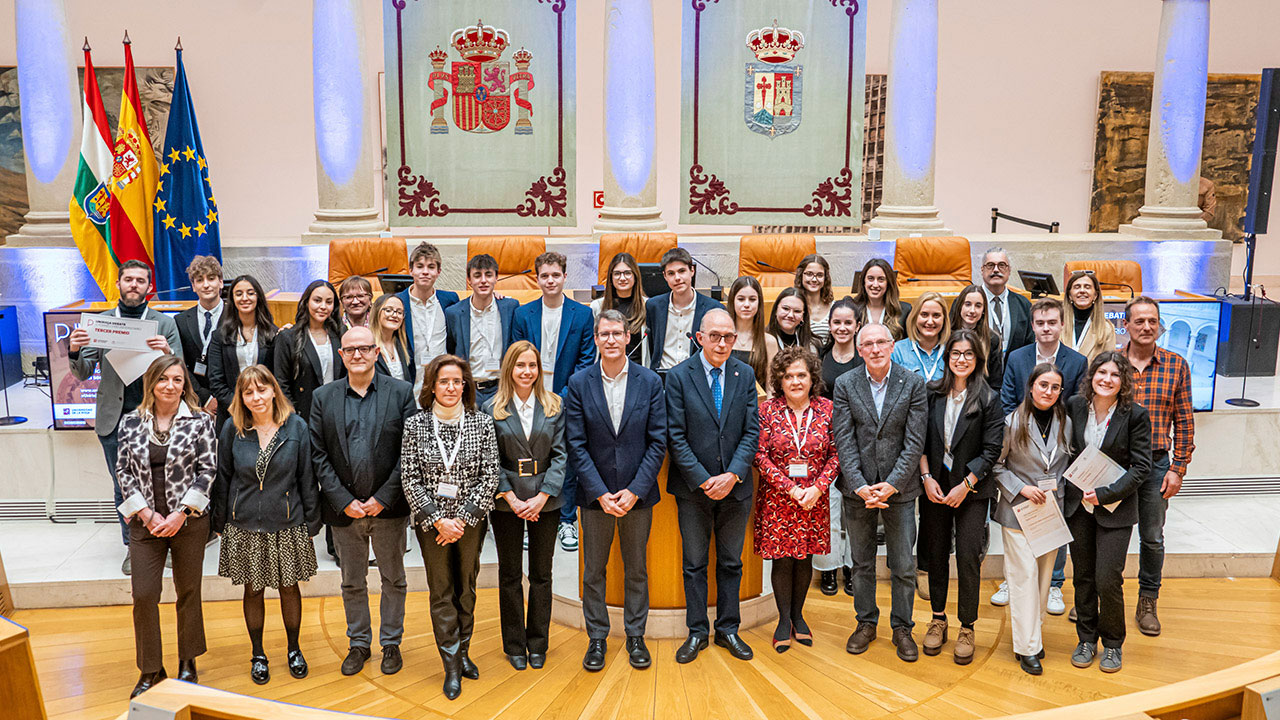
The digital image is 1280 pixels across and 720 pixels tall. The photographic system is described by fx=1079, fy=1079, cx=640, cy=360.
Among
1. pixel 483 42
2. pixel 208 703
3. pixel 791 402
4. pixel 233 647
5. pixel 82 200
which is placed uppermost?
pixel 483 42

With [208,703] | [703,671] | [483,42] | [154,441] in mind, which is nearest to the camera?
[208,703]

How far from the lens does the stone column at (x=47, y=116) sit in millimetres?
8805

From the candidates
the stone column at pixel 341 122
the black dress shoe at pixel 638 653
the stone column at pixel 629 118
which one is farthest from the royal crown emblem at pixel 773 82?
the black dress shoe at pixel 638 653

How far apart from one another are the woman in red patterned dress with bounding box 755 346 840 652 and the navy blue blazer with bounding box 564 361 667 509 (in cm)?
49

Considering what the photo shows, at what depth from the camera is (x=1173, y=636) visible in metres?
5.17

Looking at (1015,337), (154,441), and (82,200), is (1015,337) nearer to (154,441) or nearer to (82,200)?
(154,441)

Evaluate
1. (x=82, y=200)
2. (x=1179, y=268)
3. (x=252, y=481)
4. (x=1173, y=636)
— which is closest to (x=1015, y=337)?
(x=1173, y=636)

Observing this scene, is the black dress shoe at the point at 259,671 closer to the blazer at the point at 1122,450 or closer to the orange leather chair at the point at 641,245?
the blazer at the point at 1122,450

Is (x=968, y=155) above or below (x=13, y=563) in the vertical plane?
above

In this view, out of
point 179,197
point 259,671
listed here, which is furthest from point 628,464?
point 179,197

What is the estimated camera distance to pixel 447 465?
4375 mm

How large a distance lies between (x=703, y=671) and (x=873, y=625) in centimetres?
85

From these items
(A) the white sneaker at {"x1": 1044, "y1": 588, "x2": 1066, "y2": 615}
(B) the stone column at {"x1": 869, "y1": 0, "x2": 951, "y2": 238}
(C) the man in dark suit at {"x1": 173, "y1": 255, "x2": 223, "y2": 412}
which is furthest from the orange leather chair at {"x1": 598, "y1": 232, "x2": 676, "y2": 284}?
(A) the white sneaker at {"x1": 1044, "y1": 588, "x2": 1066, "y2": 615}

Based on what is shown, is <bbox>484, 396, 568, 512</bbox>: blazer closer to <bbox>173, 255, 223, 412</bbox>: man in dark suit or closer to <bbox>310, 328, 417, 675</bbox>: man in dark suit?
<bbox>310, 328, 417, 675</bbox>: man in dark suit
